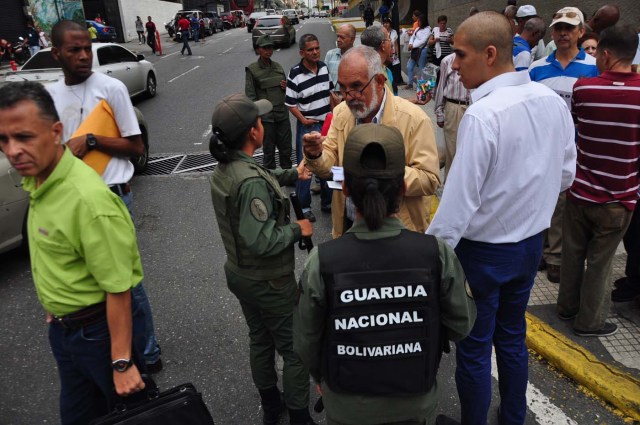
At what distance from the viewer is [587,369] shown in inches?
120

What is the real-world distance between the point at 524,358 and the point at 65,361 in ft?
7.21

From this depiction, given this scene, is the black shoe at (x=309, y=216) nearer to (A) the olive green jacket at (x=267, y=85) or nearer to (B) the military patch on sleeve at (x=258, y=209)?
(A) the olive green jacket at (x=267, y=85)

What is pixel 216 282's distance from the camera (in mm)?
4445

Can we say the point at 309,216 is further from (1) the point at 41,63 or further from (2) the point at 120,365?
(1) the point at 41,63

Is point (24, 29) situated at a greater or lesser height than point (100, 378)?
greater

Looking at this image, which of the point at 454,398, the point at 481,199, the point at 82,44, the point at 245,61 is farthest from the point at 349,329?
the point at 245,61

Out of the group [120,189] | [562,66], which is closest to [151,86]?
[120,189]

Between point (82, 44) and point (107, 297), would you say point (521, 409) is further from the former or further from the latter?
point (82, 44)

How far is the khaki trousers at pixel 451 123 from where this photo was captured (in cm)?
543

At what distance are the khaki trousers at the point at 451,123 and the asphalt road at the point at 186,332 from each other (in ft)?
5.44

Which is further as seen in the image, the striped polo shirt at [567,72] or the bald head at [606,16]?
the bald head at [606,16]

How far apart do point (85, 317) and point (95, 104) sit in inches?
60.9

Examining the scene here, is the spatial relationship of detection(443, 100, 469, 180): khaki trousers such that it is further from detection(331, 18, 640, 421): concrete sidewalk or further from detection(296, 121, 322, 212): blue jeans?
detection(331, 18, 640, 421): concrete sidewalk

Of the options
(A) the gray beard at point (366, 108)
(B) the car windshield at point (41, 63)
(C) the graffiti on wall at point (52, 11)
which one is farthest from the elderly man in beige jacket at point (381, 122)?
(C) the graffiti on wall at point (52, 11)
